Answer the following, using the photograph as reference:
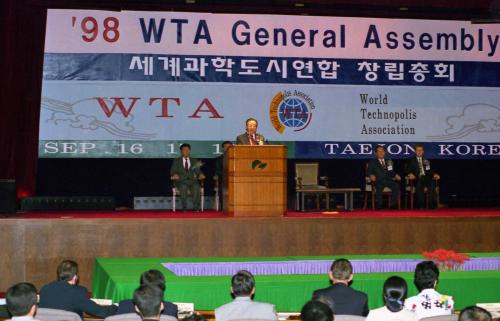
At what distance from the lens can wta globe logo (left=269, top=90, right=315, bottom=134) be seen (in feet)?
35.9

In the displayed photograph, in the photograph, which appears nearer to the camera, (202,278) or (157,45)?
(202,278)

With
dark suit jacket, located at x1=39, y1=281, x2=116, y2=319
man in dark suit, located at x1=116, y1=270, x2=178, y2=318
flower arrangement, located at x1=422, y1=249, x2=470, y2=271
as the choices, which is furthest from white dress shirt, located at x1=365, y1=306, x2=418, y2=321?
flower arrangement, located at x1=422, y1=249, x2=470, y2=271

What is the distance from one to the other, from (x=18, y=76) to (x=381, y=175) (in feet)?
16.4

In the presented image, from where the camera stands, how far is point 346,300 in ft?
14.9

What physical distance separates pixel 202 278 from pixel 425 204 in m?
6.04

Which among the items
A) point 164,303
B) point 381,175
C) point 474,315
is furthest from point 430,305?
point 381,175

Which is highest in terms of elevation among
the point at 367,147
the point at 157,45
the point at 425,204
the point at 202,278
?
the point at 157,45

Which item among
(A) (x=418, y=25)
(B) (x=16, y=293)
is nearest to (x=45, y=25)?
(A) (x=418, y=25)

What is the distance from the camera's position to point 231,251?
27.1 ft

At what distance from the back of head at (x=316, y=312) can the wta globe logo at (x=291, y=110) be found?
7.82m

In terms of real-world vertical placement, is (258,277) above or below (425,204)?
below

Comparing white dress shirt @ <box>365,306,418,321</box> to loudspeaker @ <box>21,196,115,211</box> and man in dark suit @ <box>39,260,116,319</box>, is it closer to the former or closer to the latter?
man in dark suit @ <box>39,260,116,319</box>

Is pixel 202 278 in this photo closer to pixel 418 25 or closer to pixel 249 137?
pixel 249 137

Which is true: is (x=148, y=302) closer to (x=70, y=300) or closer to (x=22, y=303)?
(x=22, y=303)
